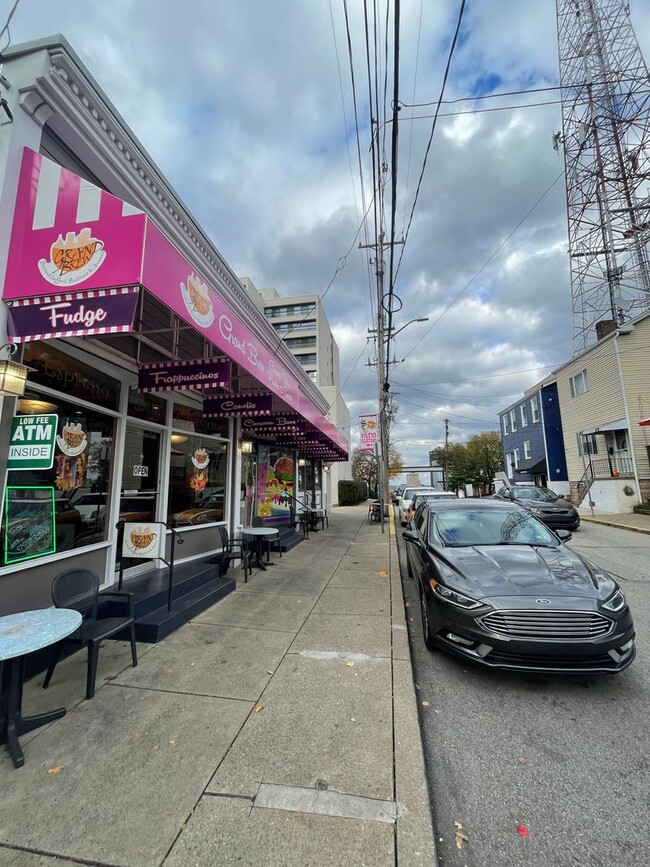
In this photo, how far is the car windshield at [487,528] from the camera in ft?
14.5

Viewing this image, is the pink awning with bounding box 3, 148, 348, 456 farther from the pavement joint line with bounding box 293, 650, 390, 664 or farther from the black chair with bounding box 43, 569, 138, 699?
the pavement joint line with bounding box 293, 650, 390, 664

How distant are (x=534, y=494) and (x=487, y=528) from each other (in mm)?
9979

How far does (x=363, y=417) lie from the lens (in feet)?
61.2

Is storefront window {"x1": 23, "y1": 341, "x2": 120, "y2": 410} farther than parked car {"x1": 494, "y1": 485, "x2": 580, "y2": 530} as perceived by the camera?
No

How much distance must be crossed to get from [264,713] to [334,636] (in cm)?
147

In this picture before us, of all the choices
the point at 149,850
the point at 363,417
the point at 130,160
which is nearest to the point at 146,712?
the point at 149,850

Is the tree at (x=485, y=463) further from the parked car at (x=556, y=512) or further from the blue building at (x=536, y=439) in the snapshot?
the parked car at (x=556, y=512)

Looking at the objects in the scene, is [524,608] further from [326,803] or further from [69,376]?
[69,376]

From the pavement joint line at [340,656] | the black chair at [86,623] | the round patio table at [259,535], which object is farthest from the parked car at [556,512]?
the black chair at [86,623]

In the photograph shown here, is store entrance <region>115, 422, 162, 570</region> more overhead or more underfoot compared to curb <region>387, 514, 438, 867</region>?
more overhead

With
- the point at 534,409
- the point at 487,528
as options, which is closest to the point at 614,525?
the point at 487,528

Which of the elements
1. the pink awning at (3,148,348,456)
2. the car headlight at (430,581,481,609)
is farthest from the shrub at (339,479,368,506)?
the pink awning at (3,148,348,456)

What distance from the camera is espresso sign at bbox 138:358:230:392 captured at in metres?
4.56

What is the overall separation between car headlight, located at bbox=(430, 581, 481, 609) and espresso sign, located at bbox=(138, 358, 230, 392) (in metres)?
3.18
